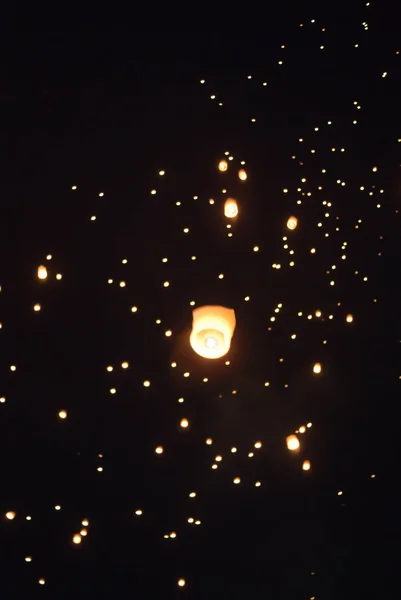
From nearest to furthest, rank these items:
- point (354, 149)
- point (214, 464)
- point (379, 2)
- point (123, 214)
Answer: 1. point (214, 464)
2. point (123, 214)
3. point (354, 149)
4. point (379, 2)

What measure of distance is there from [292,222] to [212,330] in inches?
17.8

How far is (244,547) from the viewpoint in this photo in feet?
4.54

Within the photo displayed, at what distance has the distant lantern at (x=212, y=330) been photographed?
4.50 ft

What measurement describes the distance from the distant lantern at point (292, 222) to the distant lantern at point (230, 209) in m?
0.16

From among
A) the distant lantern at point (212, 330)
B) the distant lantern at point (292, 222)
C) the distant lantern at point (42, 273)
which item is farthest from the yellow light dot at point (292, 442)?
the distant lantern at point (42, 273)

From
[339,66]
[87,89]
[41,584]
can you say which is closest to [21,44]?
[87,89]

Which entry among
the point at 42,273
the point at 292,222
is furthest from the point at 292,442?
the point at 42,273

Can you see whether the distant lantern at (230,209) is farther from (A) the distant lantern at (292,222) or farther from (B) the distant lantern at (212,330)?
(B) the distant lantern at (212,330)

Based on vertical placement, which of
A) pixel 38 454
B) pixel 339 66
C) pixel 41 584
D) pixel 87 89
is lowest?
pixel 41 584

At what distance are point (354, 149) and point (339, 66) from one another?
33 centimetres

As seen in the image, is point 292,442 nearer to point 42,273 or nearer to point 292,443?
point 292,443

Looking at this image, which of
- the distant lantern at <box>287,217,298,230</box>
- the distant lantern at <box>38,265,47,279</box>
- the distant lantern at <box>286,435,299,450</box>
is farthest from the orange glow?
the distant lantern at <box>38,265,47,279</box>

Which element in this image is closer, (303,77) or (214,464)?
(214,464)

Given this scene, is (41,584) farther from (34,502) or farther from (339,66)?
(339,66)
